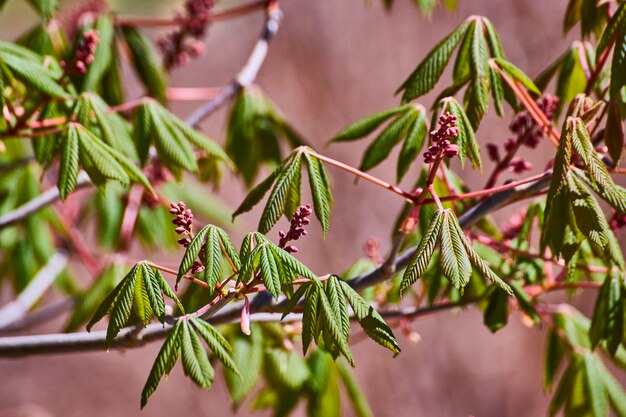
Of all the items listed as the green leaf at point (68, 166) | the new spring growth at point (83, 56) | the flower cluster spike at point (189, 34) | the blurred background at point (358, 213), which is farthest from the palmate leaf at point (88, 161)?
the blurred background at point (358, 213)

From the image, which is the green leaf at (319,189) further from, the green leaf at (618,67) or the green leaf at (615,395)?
the green leaf at (615,395)

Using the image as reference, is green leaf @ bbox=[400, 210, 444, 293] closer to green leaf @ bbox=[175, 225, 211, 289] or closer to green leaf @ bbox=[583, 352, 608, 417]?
green leaf @ bbox=[175, 225, 211, 289]

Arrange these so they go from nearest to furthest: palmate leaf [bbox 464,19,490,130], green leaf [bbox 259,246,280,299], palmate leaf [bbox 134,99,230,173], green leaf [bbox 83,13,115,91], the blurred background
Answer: green leaf [bbox 259,246,280,299] < palmate leaf [bbox 464,19,490,130] < palmate leaf [bbox 134,99,230,173] < green leaf [bbox 83,13,115,91] < the blurred background

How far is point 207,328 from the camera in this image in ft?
3.37

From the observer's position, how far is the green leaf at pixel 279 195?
111 centimetres

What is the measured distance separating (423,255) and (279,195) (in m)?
0.26

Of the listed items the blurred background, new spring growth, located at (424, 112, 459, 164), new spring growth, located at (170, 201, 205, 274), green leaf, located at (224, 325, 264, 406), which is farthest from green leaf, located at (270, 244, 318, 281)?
the blurred background

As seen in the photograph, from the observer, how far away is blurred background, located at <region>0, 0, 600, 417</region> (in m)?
3.88

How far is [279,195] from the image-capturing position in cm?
114

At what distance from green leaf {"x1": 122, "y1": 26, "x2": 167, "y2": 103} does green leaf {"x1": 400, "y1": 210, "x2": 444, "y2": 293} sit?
107 cm

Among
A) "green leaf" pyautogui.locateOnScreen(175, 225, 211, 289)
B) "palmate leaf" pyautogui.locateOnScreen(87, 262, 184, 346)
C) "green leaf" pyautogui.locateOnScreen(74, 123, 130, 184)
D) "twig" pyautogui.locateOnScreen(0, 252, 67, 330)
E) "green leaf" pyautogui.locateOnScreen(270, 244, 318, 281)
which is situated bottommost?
"twig" pyautogui.locateOnScreen(0, 252, 67, 330)

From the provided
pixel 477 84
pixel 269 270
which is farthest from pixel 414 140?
pixel 269 270

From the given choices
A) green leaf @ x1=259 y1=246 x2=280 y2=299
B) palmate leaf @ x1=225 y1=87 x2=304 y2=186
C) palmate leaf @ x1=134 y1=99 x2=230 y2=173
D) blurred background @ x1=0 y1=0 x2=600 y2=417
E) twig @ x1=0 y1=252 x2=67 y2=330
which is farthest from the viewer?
blurred background @ x1=0 y1=0 x2=600 y2=417

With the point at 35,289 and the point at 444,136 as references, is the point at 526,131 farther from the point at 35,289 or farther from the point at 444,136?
the point at 35,289
